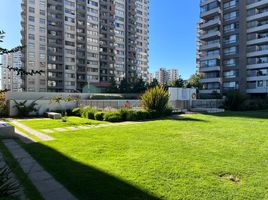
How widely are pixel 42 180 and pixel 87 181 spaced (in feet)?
3.59

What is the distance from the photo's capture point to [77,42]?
261ft

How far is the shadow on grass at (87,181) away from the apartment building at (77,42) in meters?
62.6

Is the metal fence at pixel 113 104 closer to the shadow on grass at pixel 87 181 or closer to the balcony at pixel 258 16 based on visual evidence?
the shadow on grass at pixel 87 181

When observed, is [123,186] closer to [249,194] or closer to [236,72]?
[249,194]

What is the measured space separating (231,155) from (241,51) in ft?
191

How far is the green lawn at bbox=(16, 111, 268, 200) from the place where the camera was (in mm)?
5211

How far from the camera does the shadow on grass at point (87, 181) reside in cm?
502

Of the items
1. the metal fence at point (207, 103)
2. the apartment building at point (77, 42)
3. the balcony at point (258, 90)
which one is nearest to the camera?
the metal fence at point (207, 103)

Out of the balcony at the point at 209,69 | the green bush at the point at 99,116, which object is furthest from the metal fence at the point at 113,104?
the balcony at the point at 209,69

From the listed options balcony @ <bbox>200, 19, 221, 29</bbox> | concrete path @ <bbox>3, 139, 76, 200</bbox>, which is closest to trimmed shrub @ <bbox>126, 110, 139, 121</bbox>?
Result: concrete path @ <bbox>3, 139, 76, 200</bbox>

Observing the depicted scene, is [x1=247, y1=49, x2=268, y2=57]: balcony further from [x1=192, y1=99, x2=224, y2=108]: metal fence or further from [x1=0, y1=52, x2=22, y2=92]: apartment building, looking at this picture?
[x1=0, y1=52, x2=22, y2=92]: apartment building

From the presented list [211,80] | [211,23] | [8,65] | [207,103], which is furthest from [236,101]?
[211,23]

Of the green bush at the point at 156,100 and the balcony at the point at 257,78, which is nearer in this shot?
the green bush at the point at 156,100

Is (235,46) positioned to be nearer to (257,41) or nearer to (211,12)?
(257,41)
